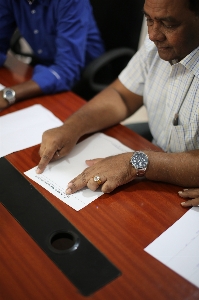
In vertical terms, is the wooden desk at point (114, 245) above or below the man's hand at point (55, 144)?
below

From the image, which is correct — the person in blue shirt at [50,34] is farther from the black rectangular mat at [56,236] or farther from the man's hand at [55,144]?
the black rectangular mat at [56,236]

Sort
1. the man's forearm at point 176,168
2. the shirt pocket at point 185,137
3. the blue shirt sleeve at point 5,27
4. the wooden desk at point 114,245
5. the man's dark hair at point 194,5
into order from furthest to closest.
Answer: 1. the blue shirt sleeve at point 5,27
2. the shirt pocket at point 185,137
3. the man's forearm at point 176,168
4. the man's dark hair at point 194,5
5. the wooden desk at point 114,245

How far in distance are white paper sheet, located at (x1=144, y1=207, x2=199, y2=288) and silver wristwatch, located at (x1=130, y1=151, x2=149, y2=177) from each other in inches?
7.3

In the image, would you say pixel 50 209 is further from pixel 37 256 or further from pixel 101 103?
pixel 101 103

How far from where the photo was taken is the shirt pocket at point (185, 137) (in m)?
1.21

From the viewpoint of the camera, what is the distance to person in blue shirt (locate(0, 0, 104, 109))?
5.15ft

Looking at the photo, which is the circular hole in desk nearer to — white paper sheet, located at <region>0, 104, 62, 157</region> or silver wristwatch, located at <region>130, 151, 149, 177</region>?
silver wristwatch, located at <region>130, 151, 149, 177</region>

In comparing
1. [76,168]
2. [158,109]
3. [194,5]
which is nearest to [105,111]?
[158,109]

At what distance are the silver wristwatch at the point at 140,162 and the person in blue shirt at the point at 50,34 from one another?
0.62 metres

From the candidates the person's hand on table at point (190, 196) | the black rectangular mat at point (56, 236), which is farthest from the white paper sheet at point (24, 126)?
the person's hand on table at point (190, 196)

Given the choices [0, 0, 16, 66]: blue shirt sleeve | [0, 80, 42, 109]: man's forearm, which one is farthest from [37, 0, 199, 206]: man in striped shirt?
[0, 0, 16, 66]: blue shirt sleeve

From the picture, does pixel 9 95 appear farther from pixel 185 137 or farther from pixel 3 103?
pixel 185 137

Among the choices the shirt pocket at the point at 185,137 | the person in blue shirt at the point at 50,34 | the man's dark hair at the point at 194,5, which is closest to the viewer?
the man's dark hair at the point at 194,5

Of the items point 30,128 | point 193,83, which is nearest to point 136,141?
point 193,83
